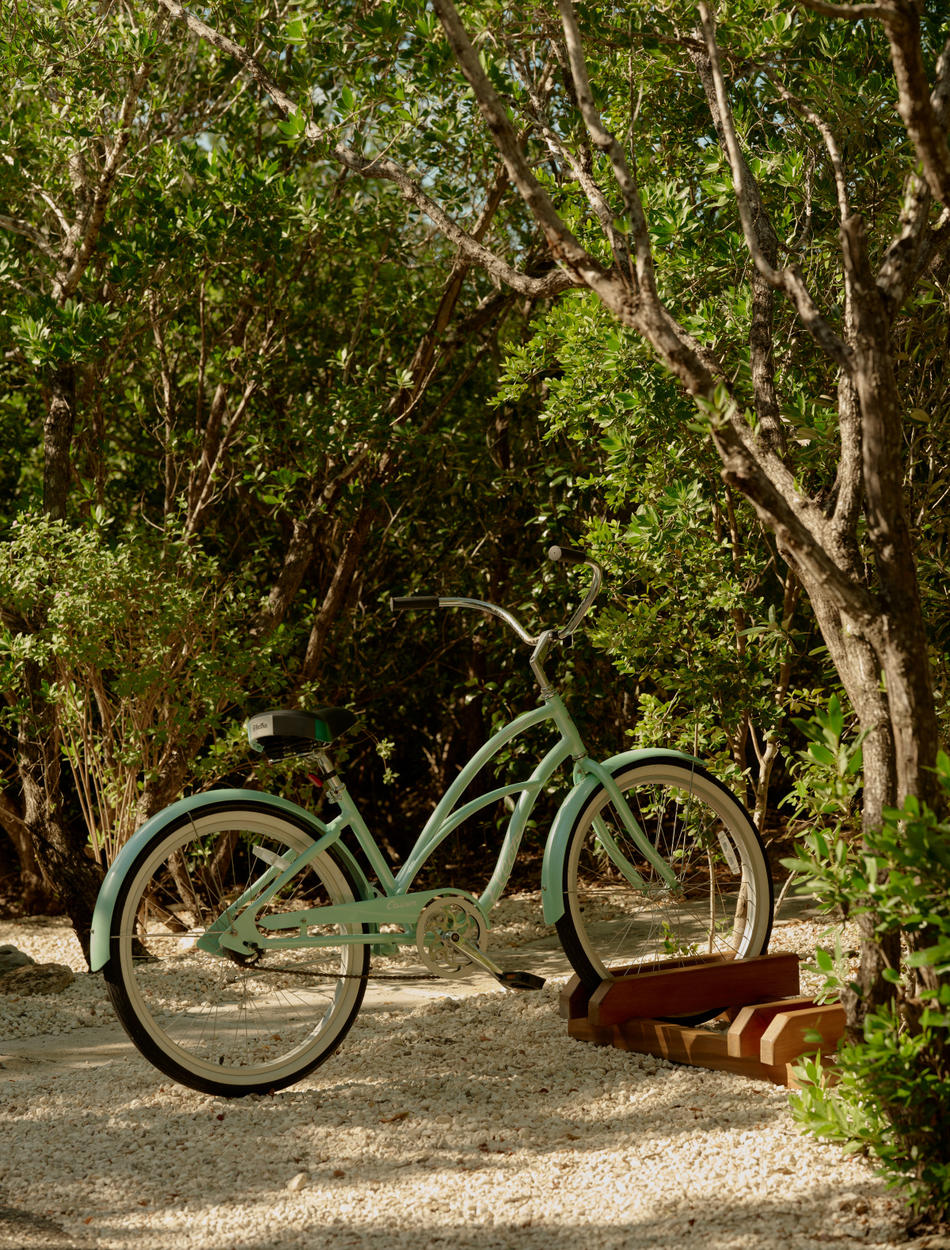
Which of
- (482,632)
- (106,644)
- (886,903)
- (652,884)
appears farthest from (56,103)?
(886,903)

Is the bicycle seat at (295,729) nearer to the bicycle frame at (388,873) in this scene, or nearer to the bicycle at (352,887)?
the bicycle at (352,887)

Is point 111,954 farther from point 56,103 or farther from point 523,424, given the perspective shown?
point 523,424

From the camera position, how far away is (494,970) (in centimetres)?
341

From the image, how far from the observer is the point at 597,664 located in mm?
5996

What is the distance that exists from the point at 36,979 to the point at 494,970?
209 cm

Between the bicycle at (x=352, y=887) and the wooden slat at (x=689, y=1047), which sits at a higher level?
the bicycle at (x=352, y=887)

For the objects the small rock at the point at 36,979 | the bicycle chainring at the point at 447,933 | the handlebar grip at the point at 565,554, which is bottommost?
the small rock at the point at 36,979

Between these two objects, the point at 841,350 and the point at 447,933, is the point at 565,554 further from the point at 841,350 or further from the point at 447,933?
the point at 841,350

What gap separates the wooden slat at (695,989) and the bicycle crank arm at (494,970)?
0.64ft

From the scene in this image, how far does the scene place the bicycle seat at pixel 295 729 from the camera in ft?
10.8

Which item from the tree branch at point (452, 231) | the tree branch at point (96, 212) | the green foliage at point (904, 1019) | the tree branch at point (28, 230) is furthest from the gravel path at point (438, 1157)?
the tree branch at point (28, 230)

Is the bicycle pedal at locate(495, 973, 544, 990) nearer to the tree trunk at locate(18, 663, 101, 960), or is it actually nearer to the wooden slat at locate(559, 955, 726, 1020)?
the wooden slat at locate(559, 955, 726, 1020)

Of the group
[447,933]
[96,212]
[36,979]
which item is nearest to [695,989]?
[447,933]

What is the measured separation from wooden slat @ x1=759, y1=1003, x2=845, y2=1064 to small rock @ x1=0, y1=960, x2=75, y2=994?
273 cm
